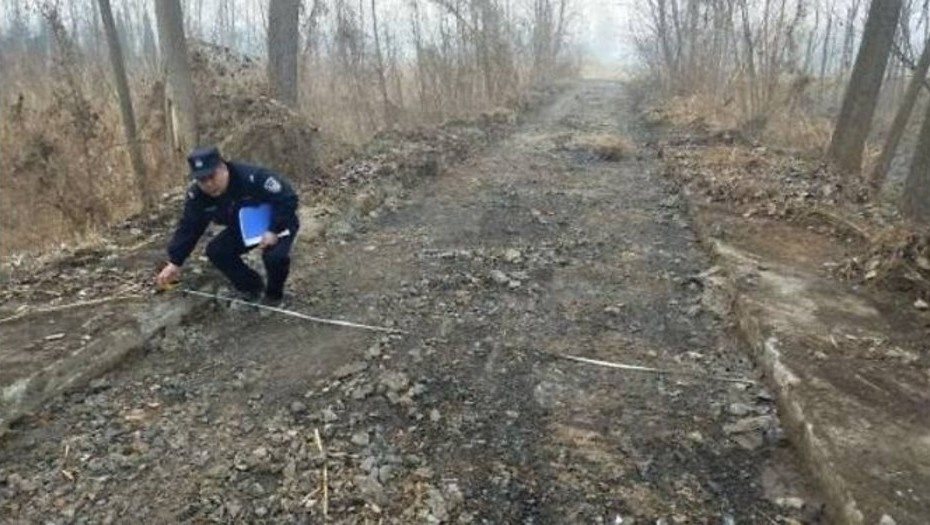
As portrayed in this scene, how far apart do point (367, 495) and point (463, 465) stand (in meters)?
0.46

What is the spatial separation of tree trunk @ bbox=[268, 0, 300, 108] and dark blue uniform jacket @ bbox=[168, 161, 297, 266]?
508 centimetres

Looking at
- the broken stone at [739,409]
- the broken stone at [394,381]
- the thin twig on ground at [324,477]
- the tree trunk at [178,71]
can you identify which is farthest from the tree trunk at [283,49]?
the broken stone at [739,409]

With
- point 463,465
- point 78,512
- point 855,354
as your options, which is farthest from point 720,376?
point 78,512

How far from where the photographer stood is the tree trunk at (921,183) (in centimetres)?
712

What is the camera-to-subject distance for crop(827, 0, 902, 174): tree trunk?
893cm

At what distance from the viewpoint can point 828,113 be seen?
18.3 metres

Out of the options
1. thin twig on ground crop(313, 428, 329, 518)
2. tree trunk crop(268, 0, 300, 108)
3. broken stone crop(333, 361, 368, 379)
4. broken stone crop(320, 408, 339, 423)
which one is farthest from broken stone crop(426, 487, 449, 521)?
tree trunk crop(268, 0, 300, 108)

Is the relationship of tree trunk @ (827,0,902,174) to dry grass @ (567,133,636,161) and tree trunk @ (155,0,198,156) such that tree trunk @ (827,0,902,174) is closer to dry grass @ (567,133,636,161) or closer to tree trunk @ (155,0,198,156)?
dry grass @ (567,133,636,161)

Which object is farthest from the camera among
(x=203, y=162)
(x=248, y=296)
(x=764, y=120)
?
(x=764, y=120)

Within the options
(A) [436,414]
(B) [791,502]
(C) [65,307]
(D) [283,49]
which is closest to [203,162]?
(C) [65,307]

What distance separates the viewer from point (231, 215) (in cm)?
473

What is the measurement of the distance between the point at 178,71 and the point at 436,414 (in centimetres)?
581

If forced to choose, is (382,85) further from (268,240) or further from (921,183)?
(268,240)

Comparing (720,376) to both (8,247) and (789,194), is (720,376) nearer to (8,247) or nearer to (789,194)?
(789,194)
